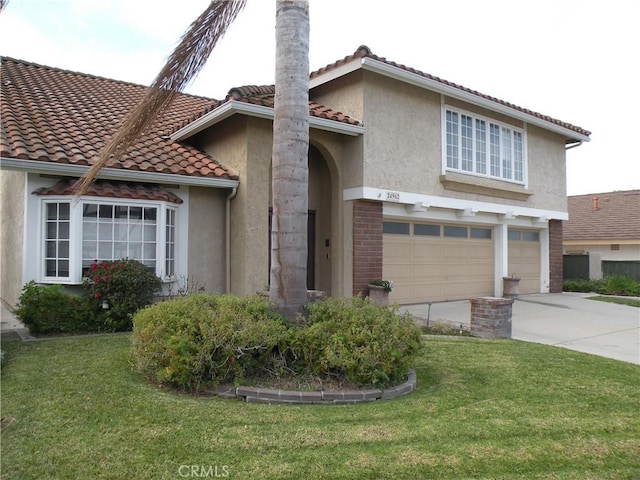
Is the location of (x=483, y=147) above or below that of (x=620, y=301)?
above

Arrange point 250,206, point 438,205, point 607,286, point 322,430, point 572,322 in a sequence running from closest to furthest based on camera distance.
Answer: point 322,430
point 250,206
point 572,322
point 438,205
point 607,286

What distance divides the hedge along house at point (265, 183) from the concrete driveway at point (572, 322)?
4.90 feet

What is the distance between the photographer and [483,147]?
14023 mm

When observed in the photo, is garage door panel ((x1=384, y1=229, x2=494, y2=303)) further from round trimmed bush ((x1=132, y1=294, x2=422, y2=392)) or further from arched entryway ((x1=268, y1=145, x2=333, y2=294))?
round trimmed bush ((x1=132, y1=294, x2=422, y2=392))

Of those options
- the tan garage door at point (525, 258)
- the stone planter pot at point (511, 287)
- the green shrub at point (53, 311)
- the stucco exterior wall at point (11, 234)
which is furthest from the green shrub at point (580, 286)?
the stucco exterior wall at point (11, 234)

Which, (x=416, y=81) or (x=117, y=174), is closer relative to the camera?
(x=117, y=174)

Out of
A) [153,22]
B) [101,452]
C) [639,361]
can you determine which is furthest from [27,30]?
[639,361]

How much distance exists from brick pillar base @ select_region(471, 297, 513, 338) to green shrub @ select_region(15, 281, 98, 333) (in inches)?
275

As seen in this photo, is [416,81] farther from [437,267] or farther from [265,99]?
[437,267]

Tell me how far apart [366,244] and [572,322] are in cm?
492

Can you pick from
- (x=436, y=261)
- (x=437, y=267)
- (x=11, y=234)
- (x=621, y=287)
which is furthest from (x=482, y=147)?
(x=11, y=234)

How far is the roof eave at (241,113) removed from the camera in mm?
9383
